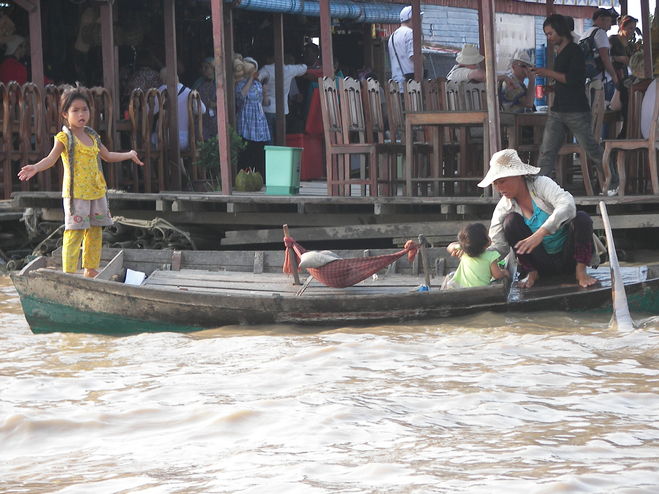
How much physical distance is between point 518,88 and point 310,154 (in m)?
4.52

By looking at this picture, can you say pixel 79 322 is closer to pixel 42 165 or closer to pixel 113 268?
pixel 113 268

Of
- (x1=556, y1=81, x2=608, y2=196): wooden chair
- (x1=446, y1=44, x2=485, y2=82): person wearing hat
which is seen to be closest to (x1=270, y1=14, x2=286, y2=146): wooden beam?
(x1=446, y1=44, x2=485, y2=82): person wearing hat

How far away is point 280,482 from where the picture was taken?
4.57 metres

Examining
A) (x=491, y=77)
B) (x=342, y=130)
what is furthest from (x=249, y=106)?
(x=491, y=77)

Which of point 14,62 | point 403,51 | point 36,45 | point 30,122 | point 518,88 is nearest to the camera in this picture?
point 518,88

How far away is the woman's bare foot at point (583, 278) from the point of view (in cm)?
778

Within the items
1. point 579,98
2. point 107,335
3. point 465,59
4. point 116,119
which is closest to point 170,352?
point 107,335

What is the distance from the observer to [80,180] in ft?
27.8

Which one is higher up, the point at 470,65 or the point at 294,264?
the point at 470,65

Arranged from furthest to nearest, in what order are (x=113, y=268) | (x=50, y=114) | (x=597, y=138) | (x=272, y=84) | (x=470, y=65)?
1. (x=272, y=84)
2. (x=470, y=65)
3. (x=50, y=114)
4. (x=597, y=138)
5. (x=113, y=268)

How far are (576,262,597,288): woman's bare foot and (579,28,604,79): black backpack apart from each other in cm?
431

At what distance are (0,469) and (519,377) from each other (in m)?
2.86

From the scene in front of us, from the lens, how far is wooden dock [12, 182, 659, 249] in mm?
9844

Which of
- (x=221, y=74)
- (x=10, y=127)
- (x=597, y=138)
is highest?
(x=221, y=74)
